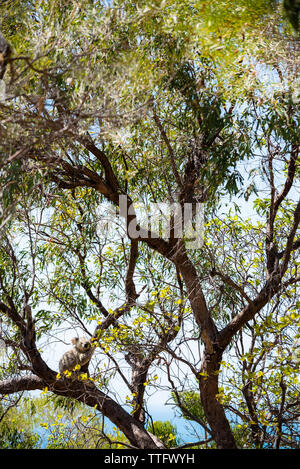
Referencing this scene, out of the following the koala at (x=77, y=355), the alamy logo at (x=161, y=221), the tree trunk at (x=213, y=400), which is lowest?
the tree trunk at (x=213, y=400)

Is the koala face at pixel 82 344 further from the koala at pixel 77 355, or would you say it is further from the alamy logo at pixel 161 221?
the alamy logo at pixel 161 221

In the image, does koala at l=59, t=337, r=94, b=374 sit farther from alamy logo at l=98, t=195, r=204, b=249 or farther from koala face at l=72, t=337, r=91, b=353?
alamy logo at l=98, t=195, r=204, b=249

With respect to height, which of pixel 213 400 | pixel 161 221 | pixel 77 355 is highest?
pixel 161 221

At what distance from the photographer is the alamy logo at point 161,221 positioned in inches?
165

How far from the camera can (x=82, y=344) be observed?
13.7ft

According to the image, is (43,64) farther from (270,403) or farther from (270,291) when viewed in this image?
(270,403)

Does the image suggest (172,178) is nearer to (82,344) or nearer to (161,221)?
(161,221)

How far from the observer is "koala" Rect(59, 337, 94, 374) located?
4172mm

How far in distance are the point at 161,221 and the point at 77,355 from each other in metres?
1.37

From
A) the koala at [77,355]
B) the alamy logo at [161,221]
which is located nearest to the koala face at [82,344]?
the koala at [77,355]

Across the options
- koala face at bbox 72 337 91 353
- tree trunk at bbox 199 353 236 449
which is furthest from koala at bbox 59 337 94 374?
tree trunk at bbox 199 353 236 449

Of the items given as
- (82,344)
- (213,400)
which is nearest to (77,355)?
(82,344)

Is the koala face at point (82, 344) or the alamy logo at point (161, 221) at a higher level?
the alamy logo at point (161, 221)
